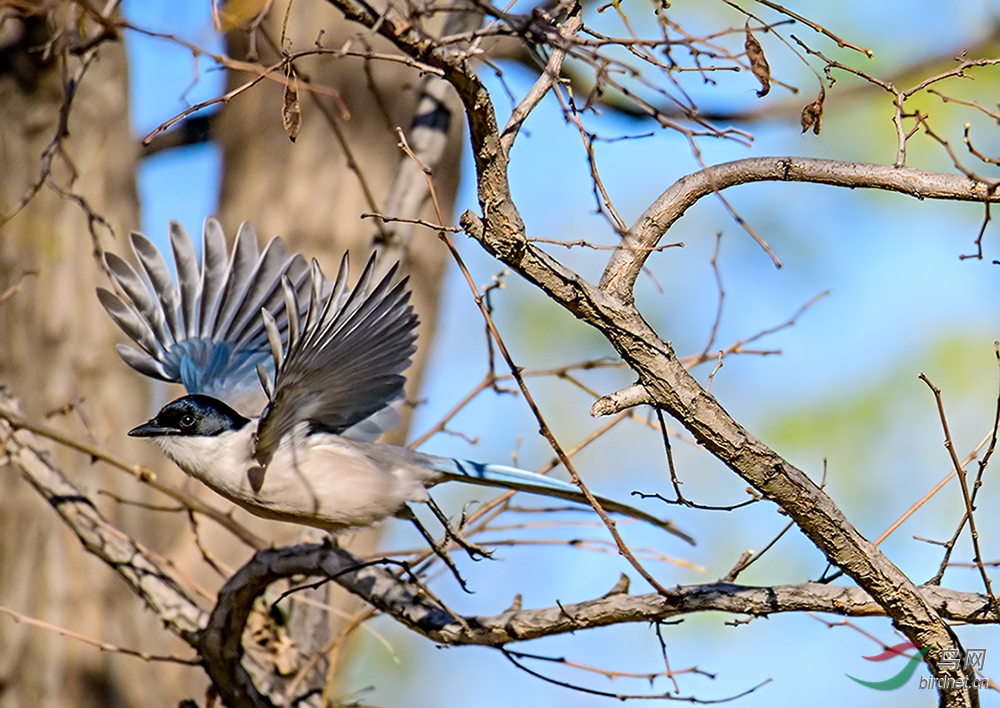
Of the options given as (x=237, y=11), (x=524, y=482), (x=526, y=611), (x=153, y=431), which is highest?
(x=237, y=11)

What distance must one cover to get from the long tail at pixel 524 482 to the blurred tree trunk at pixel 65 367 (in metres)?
1.37

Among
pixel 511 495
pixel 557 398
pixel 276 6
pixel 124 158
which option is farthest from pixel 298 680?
pixel 557 398

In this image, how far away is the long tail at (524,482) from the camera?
3.00 metres

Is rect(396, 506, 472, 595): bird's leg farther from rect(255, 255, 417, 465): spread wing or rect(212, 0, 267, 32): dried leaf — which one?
rect(212, 0, 267, 32): dried leaf

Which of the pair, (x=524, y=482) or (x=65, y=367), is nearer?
(x=524, y=482)

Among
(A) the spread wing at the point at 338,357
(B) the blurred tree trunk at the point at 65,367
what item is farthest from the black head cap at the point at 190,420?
(B) the blurred tree trunk at the point at 65,367

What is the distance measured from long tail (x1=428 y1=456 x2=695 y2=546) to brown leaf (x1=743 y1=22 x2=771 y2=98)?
1.35 meters

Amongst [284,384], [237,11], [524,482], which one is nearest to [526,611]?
[524,482]

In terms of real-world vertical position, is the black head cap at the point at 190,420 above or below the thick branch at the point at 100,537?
above

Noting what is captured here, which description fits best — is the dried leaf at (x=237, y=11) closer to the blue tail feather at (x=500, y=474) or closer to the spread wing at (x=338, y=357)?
the spread wing at (x=338, y=357)

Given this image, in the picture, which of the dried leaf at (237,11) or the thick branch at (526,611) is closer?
the thick branch at (526,611)

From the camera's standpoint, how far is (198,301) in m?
3.37

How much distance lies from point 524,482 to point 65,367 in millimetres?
2084

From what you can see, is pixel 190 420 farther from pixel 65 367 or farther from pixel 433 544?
pixel 65 367
